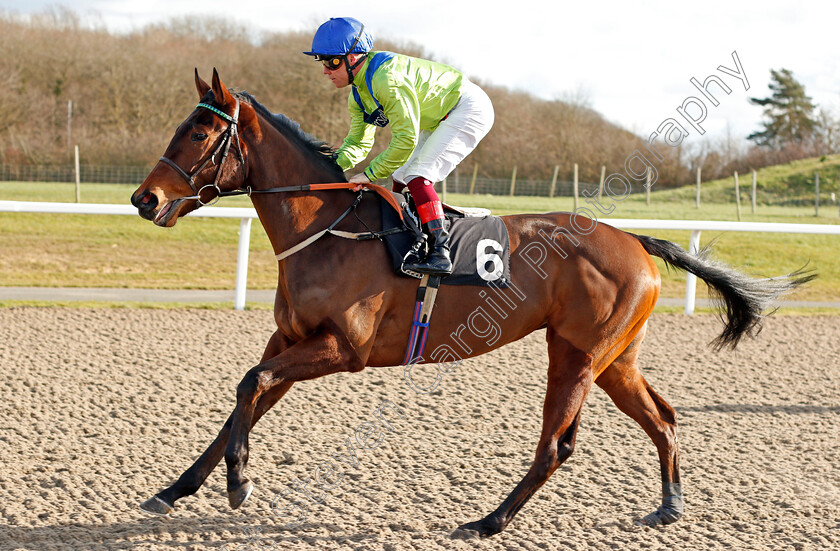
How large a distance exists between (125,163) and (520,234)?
21.4m

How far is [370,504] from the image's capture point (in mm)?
3555

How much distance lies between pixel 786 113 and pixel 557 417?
39.7m

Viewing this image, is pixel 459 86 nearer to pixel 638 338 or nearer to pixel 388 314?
pixel 388 314

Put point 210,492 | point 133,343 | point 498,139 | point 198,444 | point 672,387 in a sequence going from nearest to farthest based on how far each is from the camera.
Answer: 1. point 210,492
2. point 198,444
3. point 672,387
4. point 133,343
5. point 498,139

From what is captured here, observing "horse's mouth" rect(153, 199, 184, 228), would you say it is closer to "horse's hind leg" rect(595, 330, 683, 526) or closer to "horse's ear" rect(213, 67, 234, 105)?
"horse's ear" rect(213, 67, 234, 105)

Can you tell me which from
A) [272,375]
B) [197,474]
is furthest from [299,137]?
[197,474]

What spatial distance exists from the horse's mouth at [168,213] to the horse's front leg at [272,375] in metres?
0.70

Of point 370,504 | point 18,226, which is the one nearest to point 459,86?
point 370,504

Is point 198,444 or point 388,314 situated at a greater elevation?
point 388,314

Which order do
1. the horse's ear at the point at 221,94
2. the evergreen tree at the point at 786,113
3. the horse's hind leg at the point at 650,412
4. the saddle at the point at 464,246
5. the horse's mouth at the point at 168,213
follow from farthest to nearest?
the evergreen tree at the point at 786,113, the horse's hind leg at the point at 650,412, the saddle at the point at 464,246, the horse's ear at the point at 221,94, the horse's mouth at the point at 168,213

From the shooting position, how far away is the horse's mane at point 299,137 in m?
3.48

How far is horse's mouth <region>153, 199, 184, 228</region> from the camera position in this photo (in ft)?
10.2

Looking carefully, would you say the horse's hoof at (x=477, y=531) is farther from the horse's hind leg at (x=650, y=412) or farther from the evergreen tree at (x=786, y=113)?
the evergreen tree at (x=786, y=113)

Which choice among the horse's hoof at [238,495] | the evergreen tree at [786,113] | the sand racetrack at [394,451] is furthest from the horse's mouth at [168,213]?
the evergreen tree at [786,113]
